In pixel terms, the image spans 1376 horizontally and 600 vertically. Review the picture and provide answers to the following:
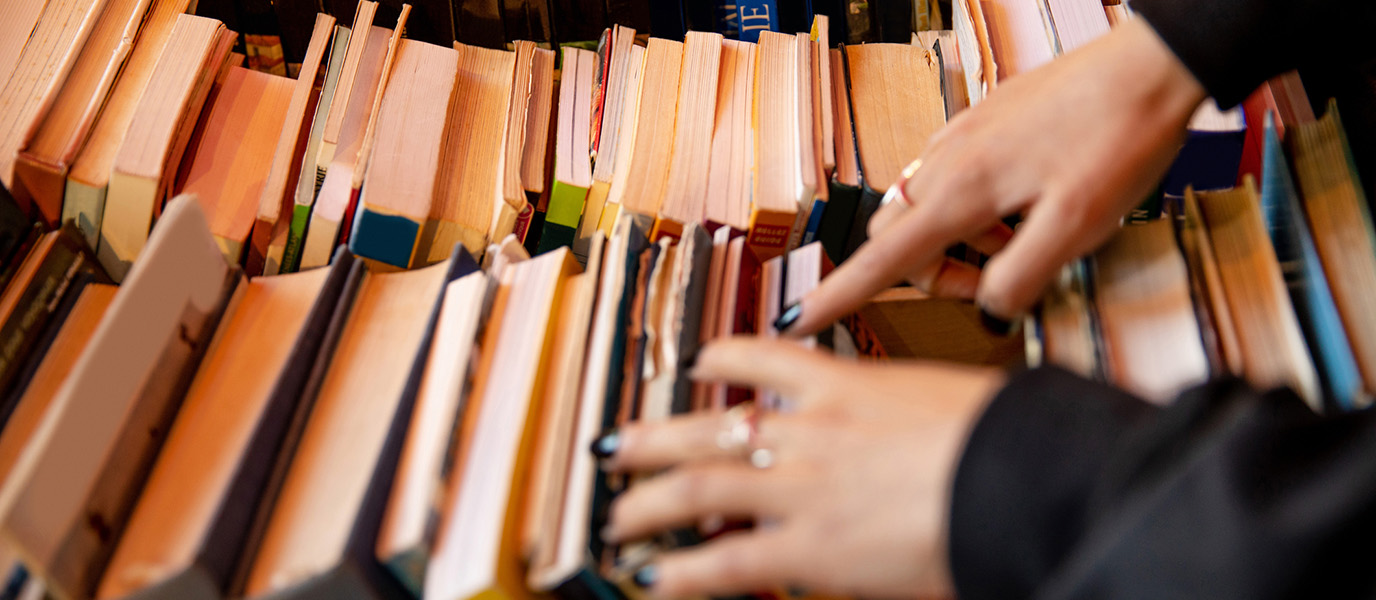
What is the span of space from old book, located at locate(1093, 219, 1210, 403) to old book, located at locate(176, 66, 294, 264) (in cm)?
93

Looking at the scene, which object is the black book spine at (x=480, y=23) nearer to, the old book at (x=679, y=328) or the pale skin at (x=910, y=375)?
the old book at (x=679, y=328)

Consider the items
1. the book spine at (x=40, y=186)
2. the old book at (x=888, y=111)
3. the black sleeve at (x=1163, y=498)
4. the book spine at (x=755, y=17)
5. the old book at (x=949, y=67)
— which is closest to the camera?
the black sleeve at (x=1163, y=498)

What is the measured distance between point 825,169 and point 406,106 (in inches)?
21.9

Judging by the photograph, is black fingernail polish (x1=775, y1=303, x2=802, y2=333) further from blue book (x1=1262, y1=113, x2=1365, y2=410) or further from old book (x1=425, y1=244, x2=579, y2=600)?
blue book (x1=1262, y1=113, x2=1365, y2=410)

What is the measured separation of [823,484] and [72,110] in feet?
3.26

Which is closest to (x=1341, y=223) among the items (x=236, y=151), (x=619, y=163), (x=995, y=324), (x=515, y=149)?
(x=995, y=324)

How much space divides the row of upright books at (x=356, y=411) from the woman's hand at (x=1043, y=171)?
0.10 metres

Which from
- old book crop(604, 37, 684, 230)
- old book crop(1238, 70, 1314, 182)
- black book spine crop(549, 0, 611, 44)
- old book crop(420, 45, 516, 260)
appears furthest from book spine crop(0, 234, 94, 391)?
old book crop(1238, 70, 1314, 182)

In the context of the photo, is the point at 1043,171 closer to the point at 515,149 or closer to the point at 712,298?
the point at 712,298

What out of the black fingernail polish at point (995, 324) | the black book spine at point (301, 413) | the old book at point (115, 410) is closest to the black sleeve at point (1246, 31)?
the black fingernail polish at point (995, 324)

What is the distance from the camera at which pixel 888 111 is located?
1.07m

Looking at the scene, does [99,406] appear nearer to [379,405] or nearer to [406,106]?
[379,405]

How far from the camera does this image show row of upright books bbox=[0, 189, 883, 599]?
1.80 ft

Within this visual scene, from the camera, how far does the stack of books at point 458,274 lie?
0.57 meters
